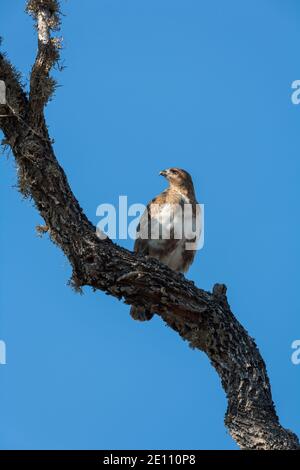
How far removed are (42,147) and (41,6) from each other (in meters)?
1.24

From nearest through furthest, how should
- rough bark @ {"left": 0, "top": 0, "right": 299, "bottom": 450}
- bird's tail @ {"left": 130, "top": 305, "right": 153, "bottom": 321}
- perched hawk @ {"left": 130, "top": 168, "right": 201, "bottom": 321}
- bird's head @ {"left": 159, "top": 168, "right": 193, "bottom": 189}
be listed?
rough bark @ {"left": 0, "top": 0, "right": 299, "bottom": 450}, bird's tail @ {"left": 130, "top": 305, "right": 153, "bottom": 321}, perched hawk @ {"left": 130, "top": 168, "right": 201, "bottom": 321}, bird's head @ {"left": 159, "top": 168, "right": 193, "bottom": 189}

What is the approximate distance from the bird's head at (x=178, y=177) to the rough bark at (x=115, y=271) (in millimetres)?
3071

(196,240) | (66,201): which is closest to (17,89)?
(66,201)

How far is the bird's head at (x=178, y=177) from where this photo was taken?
1423 cm

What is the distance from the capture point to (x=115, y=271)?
35.8 ft

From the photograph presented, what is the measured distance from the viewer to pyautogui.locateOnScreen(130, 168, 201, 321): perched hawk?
13.5 meters

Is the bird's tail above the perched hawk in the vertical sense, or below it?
below

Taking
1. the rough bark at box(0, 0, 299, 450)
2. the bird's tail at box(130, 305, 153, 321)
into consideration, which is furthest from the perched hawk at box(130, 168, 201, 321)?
Answer: the rough bark at box(0, 0, 299, 450)

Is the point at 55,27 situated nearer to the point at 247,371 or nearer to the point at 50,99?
the point at 50,99

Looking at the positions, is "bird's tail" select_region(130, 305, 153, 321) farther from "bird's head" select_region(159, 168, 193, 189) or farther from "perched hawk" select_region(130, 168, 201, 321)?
"bird's head" select_region(159, 168, 193, 189)

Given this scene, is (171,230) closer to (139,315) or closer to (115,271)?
(139,315)

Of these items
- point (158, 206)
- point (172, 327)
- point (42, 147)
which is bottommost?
point (172, 327)

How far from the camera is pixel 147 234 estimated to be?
539 inches

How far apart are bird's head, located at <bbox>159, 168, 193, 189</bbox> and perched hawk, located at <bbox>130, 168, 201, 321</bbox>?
297 mm
